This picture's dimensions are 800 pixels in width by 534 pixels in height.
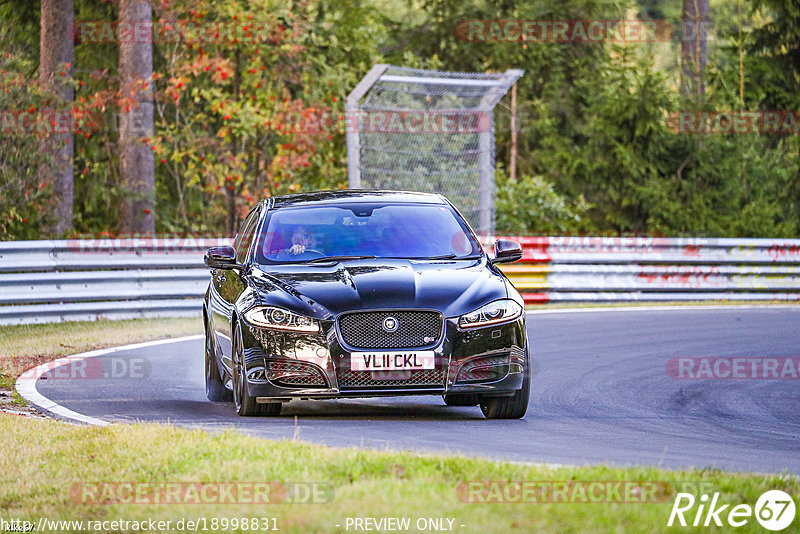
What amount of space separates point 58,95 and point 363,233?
15933 millimetres

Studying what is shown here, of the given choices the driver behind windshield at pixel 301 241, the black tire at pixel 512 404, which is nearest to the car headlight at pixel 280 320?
the driver behind windshield at pixel 301 241

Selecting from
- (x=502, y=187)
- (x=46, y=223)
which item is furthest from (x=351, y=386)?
(x=502, y=187)

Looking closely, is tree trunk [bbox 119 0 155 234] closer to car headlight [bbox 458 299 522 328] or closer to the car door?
the car door

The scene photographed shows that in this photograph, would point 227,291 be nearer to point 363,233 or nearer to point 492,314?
point 363,233

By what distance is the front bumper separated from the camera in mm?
9414

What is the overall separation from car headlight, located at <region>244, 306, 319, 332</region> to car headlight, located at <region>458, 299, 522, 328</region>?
3.26ft

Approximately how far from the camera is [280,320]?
9.48 meters

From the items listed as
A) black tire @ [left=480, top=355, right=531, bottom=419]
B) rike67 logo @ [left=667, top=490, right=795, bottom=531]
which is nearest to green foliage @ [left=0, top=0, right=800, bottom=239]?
black tire @ [left=480, top=355, right=531, bottom=419]

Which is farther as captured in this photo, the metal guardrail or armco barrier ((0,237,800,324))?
armco barrier ((0,237,800,324))

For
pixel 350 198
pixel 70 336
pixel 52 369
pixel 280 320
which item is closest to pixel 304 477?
pixel 280 320

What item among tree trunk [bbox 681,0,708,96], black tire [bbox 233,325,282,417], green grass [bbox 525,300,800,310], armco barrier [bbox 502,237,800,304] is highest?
tree trunk [bbox 681,0,708,96]

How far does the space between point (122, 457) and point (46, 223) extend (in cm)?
1612

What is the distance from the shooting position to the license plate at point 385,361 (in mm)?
9398

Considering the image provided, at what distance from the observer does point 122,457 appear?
7.55 metres
